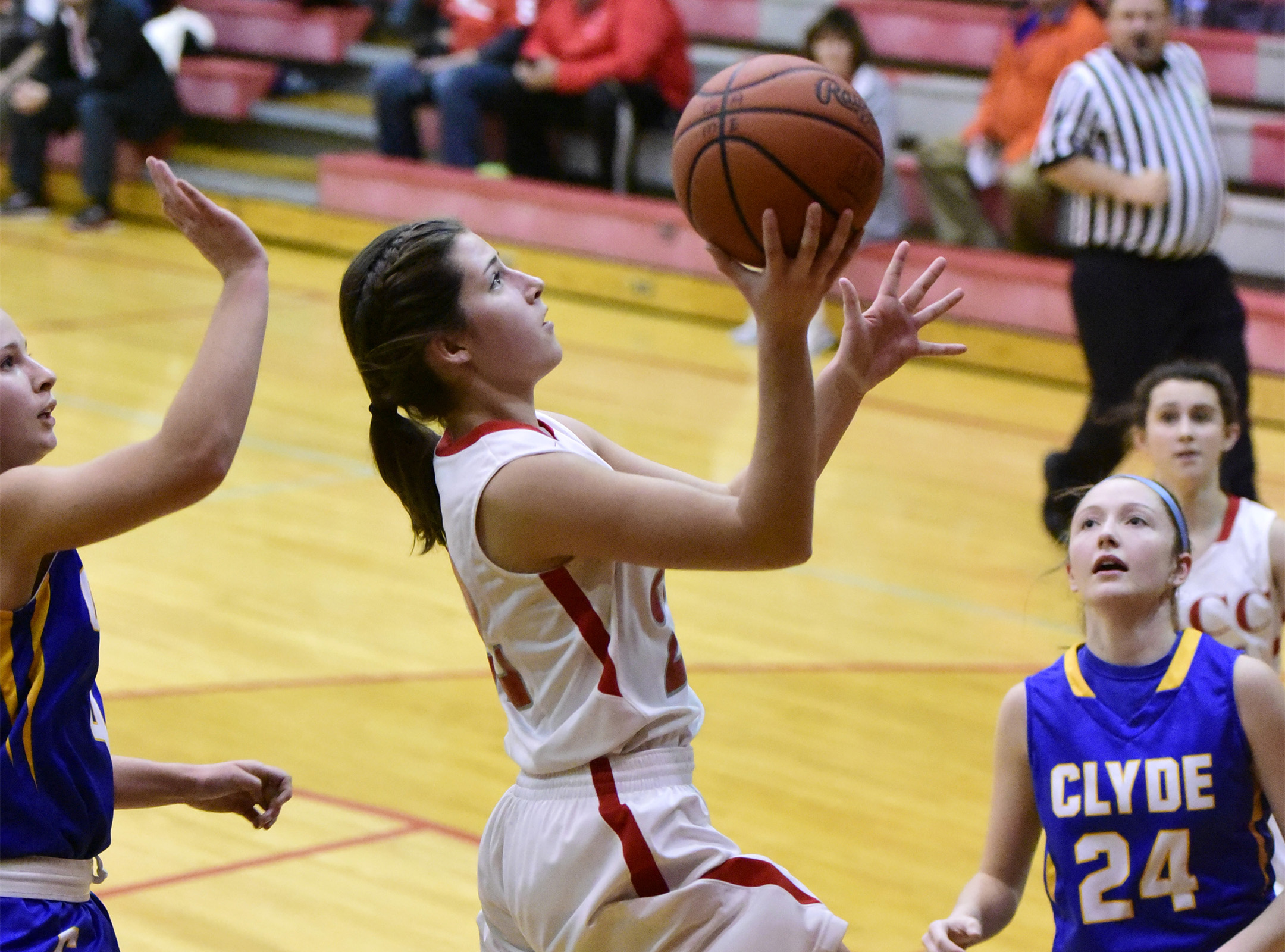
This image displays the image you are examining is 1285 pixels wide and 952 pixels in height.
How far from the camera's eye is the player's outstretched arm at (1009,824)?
253 cm

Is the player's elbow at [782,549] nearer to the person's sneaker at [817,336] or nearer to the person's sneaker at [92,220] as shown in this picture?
the person's sneaker at [817,336]

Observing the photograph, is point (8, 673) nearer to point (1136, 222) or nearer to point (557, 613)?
point (557, 613)

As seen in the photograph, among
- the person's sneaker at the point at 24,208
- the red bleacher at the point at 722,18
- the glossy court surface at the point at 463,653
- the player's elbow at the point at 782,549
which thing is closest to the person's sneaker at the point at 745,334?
the glossy court surface at the point at 463,653

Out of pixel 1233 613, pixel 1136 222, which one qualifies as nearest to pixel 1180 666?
pixel 1233 613

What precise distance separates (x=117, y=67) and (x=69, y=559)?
36.3 feet

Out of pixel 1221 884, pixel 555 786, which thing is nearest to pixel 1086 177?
pixel 1221 884

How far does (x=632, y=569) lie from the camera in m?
2.25

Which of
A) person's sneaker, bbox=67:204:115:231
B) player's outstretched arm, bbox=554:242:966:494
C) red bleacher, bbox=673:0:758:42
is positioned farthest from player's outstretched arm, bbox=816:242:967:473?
person's sneaker, bbox=67:204:115:231

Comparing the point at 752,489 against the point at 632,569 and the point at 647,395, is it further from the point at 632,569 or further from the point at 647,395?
the point at 647,395

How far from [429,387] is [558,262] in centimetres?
862

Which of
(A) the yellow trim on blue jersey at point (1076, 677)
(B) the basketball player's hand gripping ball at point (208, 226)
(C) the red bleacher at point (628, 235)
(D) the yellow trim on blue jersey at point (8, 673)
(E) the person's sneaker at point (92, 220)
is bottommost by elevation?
(E) the person's sneaker at point (92, 220)

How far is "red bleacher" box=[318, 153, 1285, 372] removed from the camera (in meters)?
9.09

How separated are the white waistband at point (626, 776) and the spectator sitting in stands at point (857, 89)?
6734 millimetres

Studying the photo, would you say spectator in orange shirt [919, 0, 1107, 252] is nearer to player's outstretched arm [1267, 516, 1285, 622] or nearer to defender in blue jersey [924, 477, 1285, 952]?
Result: player's outstretched arm [1267, 516, 1285, 622]
